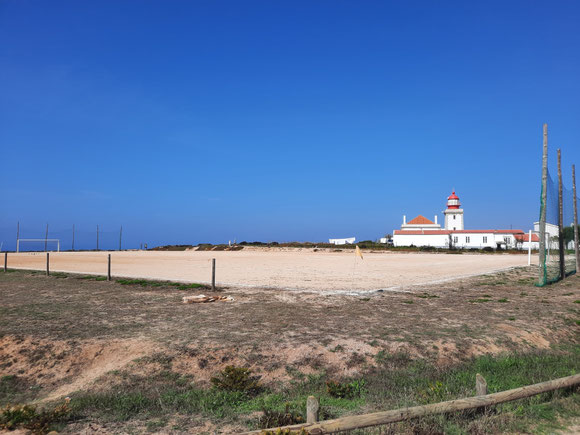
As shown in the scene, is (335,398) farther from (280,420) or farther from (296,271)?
(296,271)

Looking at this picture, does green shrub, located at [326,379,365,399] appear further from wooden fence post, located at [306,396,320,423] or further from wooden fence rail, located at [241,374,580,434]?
wooden fence post, located at [306,396,320,423]

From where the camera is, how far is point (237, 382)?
21.3ft

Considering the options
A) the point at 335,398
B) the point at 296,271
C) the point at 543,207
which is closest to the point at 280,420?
the point at 335,398

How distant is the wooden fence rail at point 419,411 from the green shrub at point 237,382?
88.5 inches

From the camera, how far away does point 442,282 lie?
19.0 meters

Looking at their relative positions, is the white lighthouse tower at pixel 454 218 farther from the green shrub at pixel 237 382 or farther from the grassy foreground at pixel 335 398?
the green shrub at pixel 237 382

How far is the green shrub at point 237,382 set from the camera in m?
6.46

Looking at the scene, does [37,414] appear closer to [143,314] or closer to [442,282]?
[143,314]

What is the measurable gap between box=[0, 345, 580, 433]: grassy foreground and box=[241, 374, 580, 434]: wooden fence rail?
0.67 ft

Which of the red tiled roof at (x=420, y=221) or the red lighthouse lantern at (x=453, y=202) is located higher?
the red lighthouse lantern at (x=453, y=202)

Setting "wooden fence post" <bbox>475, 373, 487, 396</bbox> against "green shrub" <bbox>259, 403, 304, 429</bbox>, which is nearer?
"green shrub" <bbox>259, 403, 304, 429</bbox>

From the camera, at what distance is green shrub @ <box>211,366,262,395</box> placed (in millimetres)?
6460

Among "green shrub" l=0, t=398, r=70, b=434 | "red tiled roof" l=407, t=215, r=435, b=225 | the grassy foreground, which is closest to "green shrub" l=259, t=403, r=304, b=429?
the grassy foreground

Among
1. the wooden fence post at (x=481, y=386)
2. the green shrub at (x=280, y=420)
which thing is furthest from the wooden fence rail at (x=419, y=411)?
the green shrub at (x=280, y=420)
